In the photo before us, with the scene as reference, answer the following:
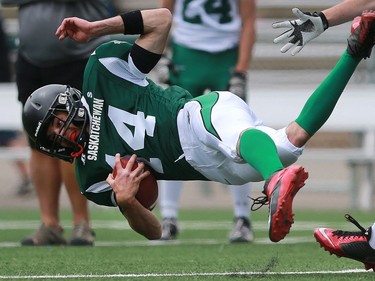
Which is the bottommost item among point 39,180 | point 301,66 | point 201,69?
point 301,66

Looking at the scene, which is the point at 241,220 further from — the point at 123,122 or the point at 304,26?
the point at 304,26

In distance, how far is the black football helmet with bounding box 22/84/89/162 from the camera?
479 cm

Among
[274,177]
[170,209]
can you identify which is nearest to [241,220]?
[170,209]

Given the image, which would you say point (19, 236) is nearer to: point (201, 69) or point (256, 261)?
point (201, 69)

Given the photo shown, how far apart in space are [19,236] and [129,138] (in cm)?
253

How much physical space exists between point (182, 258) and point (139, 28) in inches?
49.2

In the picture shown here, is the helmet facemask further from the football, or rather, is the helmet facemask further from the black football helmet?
the football

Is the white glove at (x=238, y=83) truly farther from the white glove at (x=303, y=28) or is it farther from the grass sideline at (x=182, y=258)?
the white glove at (x=303, y=28)

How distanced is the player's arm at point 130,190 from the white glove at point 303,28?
2.77 ft

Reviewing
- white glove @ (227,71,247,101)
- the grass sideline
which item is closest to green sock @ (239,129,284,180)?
the grass sideline

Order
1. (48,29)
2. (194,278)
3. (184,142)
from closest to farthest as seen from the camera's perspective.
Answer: (194,278), (184,142), (48,29)

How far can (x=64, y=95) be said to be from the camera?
487 cm

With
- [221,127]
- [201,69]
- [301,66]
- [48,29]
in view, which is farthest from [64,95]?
[301,66]

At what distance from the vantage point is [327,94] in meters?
4.63
